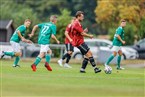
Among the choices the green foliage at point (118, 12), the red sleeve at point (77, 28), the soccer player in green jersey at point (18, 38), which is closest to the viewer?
the red sleeve at point (77, 28)

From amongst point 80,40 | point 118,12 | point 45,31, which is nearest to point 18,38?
point 45,31

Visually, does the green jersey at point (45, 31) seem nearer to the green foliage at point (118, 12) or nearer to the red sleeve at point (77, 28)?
the red sleeve at point (77, 28)

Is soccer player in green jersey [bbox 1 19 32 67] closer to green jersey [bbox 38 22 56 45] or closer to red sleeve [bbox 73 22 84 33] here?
green jersey [bbox 38 22 56 45]

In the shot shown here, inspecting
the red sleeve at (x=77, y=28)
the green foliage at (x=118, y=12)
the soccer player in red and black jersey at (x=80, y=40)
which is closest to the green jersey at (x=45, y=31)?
the soccer player in red and black jersey at (x=80, y=40)

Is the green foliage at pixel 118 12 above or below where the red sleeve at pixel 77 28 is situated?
above

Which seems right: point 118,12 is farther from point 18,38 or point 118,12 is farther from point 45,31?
point 45,31

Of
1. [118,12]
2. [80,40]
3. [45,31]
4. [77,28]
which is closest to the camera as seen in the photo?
A: [77,28]

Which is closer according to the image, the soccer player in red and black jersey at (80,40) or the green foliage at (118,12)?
the soccer player in red and black jersey at (80,40)

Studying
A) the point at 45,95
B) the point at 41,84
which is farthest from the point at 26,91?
the point at 41,84

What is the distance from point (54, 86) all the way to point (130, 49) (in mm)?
34885

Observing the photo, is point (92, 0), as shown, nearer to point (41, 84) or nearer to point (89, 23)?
point (89, 23)

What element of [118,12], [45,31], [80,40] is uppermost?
[118,12]

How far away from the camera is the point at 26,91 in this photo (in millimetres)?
13836

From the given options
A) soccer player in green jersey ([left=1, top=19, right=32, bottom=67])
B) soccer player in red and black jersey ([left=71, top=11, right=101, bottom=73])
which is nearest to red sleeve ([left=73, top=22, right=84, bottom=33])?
soccer player in red and black jersey ([left=71, top=11, right=101, bottom=73])
